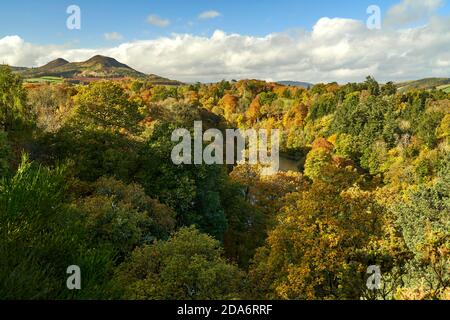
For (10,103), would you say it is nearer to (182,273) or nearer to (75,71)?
(182,273)

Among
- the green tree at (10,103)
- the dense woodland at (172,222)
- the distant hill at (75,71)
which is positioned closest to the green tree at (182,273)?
the dense woodland at (172,222)

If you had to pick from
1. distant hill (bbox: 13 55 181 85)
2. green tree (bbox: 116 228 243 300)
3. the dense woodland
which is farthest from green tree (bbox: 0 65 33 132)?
distant hill (bbox: 13 55 181 85)

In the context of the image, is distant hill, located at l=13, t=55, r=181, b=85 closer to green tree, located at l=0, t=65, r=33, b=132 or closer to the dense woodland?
the dense woodland

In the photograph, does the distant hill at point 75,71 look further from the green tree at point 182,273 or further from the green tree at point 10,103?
the green tree at point 182,273

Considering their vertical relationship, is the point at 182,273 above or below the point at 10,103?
below

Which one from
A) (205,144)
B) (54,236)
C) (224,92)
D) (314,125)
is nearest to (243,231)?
(205,144)

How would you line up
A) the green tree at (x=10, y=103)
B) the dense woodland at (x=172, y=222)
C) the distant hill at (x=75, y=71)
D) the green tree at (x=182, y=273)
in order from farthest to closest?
the distant hill at (x=75, y=71), the green tree at (x=10, y=103), the green tree at (x=182, y=273), the dense woodland at (x=172, y=222)

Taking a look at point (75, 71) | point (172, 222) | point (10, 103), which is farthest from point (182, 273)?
point (75, 71)
